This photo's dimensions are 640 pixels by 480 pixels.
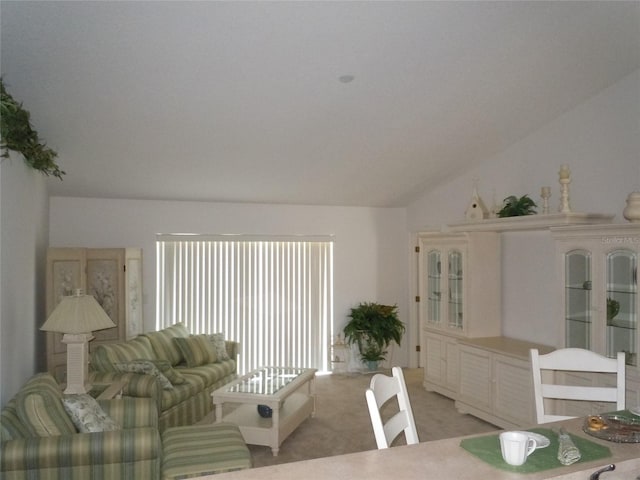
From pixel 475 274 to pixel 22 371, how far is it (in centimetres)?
427

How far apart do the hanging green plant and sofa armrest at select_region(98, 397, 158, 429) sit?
65.8 inches

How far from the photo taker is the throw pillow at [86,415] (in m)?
2.94

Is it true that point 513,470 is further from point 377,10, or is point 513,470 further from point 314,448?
point 314,448

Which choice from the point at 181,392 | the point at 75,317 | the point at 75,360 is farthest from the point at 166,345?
the point at 75,317

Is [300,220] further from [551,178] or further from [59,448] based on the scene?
[59,448]

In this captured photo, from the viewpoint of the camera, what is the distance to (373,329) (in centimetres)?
675

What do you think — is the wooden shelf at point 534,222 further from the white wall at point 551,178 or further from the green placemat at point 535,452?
the green placemat at point 535,452

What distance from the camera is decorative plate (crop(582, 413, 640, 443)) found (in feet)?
6.13

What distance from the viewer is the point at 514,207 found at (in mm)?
5039

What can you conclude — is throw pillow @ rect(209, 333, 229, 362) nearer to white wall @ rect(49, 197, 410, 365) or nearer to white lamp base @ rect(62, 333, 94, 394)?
white wall @ rect(49, 197, 410, 365)

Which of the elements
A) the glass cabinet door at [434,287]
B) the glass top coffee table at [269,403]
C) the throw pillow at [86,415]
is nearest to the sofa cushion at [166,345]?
the glass top coffee table at [269,403]

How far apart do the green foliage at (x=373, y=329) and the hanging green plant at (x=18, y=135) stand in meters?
4.21

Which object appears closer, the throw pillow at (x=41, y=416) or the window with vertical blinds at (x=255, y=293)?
the throw pillow at (x=41, y=416)

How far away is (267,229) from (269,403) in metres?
2.92
